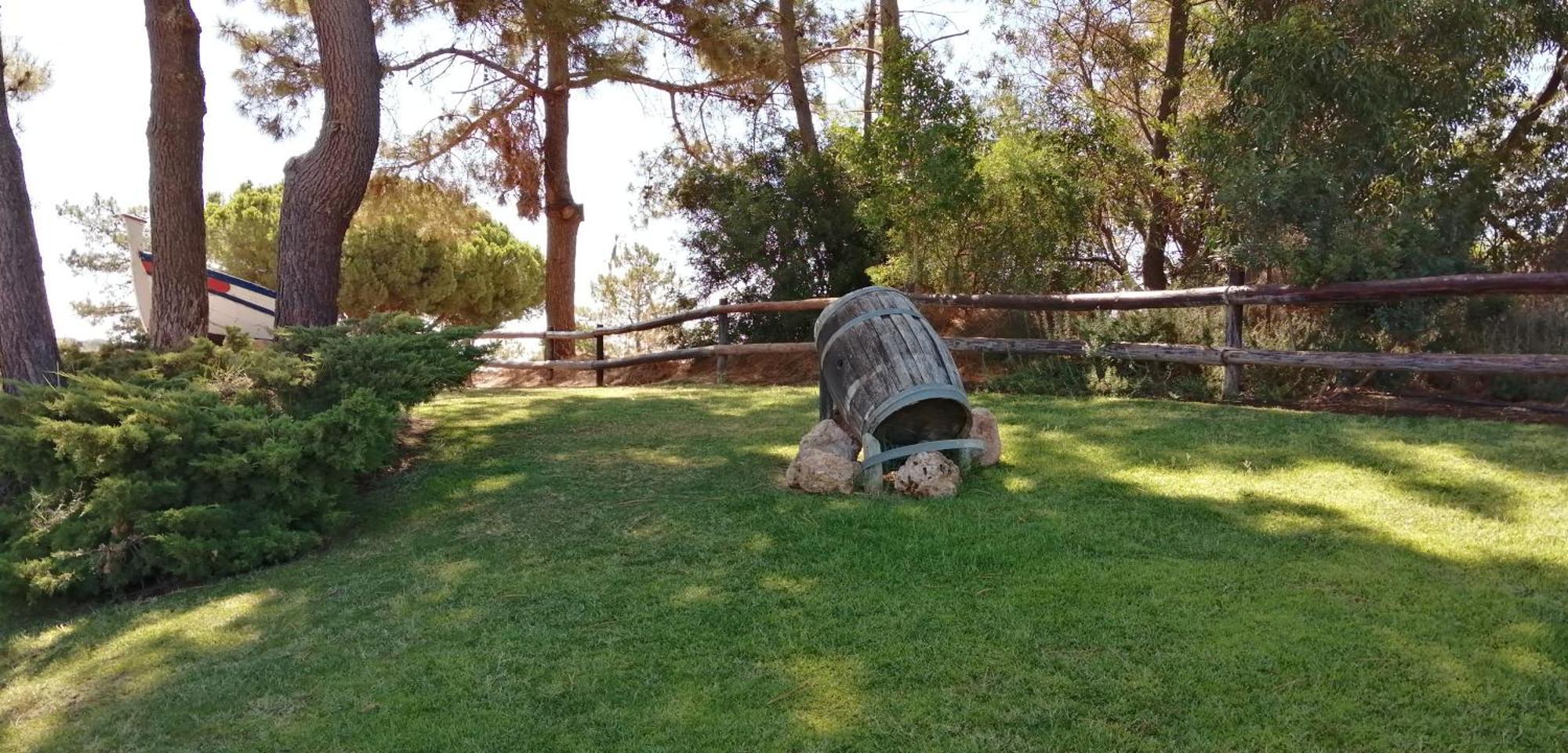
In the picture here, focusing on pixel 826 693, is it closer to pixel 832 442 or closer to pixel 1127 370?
pixel 832 442

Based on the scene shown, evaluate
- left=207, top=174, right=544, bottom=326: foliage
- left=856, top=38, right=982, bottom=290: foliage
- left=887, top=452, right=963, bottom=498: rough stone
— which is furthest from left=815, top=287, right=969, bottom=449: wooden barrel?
left=207, top=174, right=544, bottom=326: foliage

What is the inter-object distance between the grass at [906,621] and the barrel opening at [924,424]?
0.37 metres

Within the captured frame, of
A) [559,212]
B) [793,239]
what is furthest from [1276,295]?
[559,212]

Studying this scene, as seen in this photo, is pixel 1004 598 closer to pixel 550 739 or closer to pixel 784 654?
pixel 784 654

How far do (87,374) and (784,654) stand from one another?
4854 millimetres

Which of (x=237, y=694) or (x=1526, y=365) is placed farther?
(x=1526, y=365)

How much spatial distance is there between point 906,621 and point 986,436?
2.49 metres

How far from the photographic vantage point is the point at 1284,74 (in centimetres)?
888

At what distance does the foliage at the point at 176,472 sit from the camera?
5.00 m

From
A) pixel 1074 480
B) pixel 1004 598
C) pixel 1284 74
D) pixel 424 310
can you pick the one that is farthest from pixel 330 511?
pixel 424 310

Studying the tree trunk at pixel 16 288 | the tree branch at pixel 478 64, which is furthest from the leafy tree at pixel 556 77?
the tree trunk at pixel 16 288

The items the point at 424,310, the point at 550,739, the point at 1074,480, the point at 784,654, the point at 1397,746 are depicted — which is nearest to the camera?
the point at 1397,746

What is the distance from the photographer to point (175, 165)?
8.06 meters

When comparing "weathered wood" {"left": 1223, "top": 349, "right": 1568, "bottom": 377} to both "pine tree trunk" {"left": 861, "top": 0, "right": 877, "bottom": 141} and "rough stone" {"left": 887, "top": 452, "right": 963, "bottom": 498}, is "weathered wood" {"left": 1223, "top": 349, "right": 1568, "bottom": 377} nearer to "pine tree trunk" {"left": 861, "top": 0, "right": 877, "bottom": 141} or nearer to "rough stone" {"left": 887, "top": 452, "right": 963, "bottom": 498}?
"rough stone" {"left": 887, "top": 452, "right": 963, "bottom": 498}
